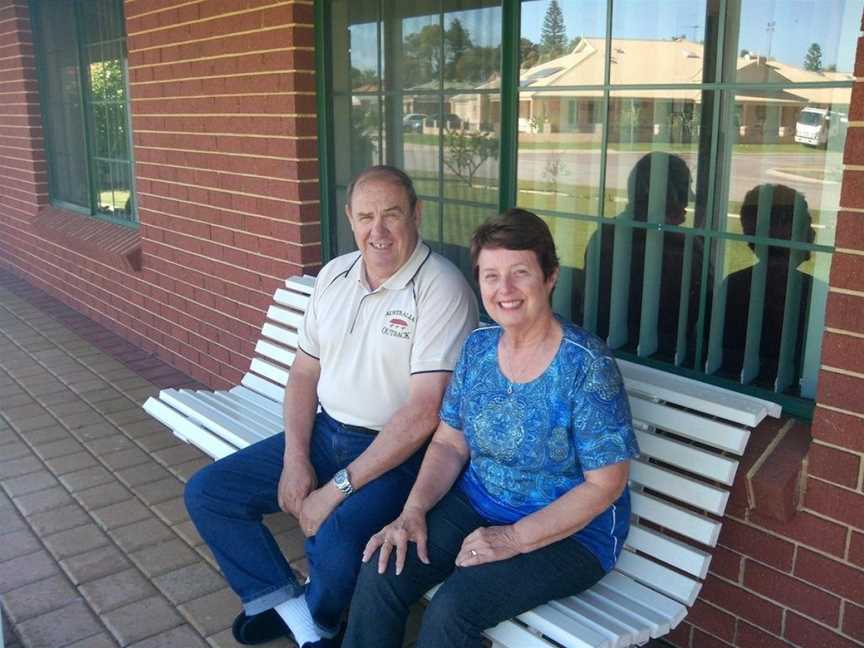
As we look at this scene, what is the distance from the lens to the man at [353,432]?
2637mm

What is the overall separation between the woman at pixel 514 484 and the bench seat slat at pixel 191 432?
3.64 feet

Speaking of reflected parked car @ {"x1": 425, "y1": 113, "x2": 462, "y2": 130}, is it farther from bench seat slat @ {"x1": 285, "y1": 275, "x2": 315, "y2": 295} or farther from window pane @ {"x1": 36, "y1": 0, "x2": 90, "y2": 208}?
window pane @ {"x1": 36, "y1": 0, "x2": 90, "y2": 208}

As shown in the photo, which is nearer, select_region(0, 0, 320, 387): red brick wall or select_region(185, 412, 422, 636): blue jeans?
select_region(185, 412, 422, 636): blue jeans

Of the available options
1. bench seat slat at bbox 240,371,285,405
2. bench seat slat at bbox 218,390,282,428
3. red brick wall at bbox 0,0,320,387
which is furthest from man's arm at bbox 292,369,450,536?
red brick wall at bbox 0,0,320,387

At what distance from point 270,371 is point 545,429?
1857 millimetres

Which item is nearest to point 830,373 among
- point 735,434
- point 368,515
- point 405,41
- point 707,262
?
point 735,434

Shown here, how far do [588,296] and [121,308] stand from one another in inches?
162

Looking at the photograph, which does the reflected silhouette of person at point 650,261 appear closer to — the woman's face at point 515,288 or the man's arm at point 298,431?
the woman's face at point 515,288

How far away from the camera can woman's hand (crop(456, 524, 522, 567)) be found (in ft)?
7.20

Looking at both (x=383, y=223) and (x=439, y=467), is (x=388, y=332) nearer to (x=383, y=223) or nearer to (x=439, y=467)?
(x=383, y=223)

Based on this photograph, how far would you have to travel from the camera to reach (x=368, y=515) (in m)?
2.54

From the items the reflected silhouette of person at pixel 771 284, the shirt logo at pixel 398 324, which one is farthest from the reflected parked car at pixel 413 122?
the reflected silhouette of person at pixel 771 284

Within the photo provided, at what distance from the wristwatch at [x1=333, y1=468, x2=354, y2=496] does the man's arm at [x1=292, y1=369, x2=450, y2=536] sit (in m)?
0.01

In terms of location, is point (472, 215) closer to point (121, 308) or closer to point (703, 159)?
point (703, 159)
